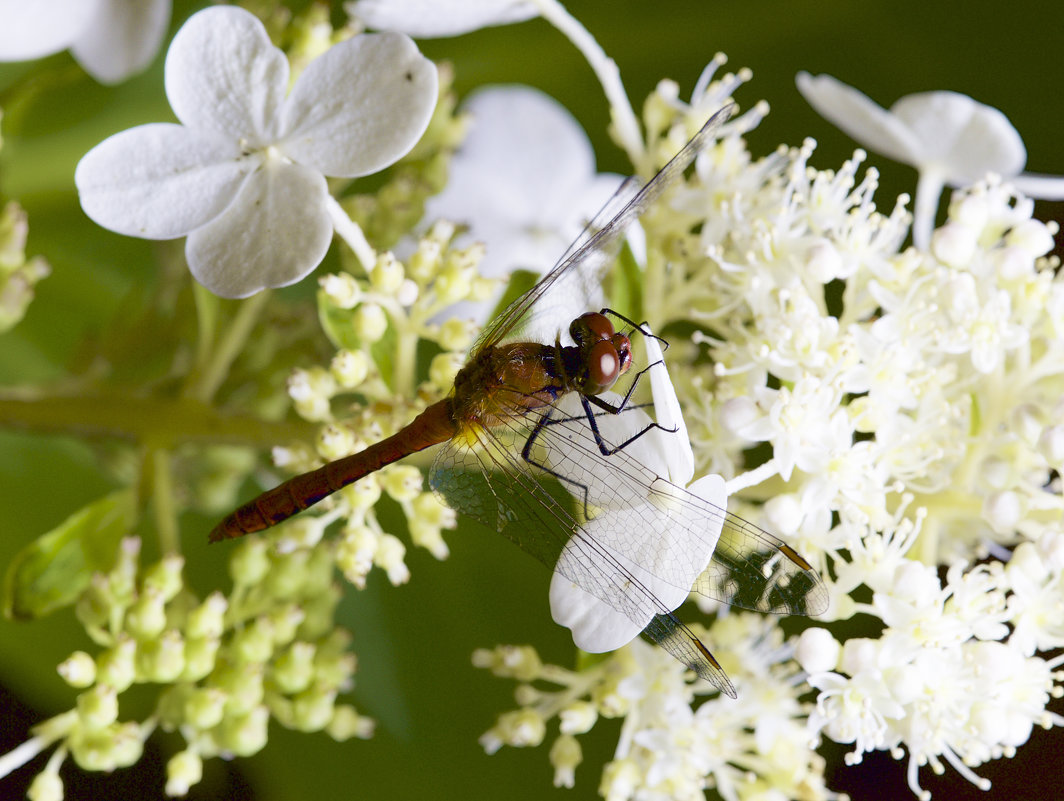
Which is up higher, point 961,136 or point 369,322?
point 961,136

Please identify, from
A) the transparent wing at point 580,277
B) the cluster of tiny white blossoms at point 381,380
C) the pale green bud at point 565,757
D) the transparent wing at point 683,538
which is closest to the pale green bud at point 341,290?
the cluster of tiny white blossoms at point 381,380

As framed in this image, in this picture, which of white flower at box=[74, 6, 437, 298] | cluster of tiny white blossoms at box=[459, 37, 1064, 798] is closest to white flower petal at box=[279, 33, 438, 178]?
white flower at box=[74, 6, 437, 298]

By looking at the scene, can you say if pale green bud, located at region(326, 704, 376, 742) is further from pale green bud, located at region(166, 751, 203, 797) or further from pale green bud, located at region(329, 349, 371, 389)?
pale green bud, located at region(329, 349, 371, 389)

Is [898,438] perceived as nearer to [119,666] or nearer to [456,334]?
[456,334]

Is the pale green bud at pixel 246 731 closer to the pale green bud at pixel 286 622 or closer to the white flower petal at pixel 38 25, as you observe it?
the pale green bud at pixel 286 622

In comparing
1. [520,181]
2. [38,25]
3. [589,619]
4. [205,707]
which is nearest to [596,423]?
[589,619]

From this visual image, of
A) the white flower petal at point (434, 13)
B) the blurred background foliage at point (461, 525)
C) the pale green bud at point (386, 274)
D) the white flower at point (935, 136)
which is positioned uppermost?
the white flower petal at point (434, 13)
